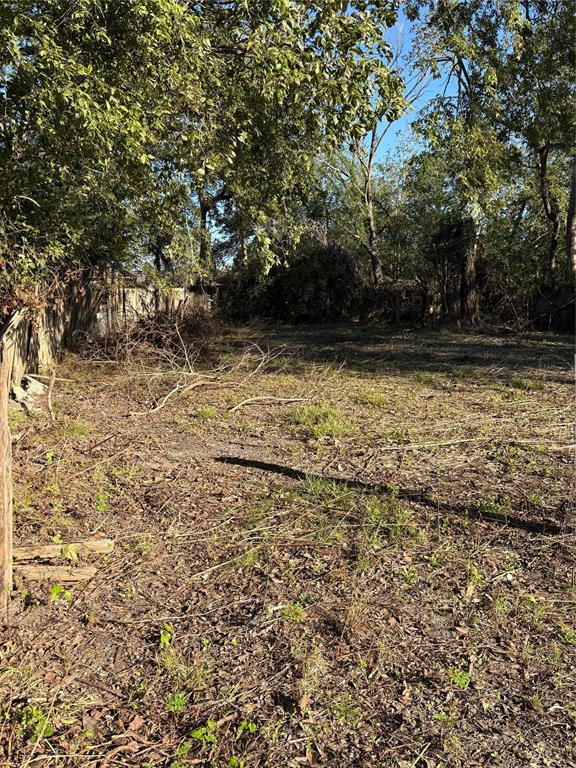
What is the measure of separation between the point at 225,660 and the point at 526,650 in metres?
1.45

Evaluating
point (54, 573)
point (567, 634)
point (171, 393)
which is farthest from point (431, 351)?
point (54, 573)

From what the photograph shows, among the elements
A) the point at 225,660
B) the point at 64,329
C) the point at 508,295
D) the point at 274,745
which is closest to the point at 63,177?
the point at 64,329

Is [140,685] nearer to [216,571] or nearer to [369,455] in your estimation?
[216,571]

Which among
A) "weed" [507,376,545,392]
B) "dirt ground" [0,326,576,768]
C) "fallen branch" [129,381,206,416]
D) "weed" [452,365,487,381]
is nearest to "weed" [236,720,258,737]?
"dirt ground" [0,326,576,768]

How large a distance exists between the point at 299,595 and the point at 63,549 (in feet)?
5.08

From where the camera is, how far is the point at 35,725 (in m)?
2.42

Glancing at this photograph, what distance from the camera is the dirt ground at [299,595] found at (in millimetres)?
2389

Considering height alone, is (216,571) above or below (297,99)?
below

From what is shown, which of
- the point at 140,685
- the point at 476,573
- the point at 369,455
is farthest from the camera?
the point at 369,455

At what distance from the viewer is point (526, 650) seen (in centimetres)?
284

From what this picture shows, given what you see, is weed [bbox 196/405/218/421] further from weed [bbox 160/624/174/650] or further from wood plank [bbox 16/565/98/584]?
weed [bbox 160/624/174/650]

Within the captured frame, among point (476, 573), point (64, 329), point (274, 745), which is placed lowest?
point (274, 745)

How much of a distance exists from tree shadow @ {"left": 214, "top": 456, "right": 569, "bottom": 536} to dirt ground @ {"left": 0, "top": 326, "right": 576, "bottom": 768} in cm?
3

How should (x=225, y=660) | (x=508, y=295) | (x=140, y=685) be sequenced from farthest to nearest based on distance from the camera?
(x=508, y=295), (x=225, y=660), (x=140, y=685)
